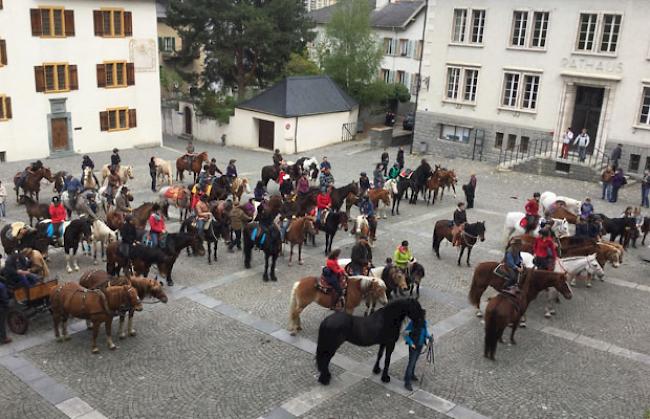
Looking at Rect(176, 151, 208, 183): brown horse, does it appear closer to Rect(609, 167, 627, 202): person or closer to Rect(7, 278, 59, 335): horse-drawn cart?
Rect(7, 278, 59, 335): horse-drawn cart

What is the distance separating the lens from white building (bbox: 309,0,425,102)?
53.4 metres

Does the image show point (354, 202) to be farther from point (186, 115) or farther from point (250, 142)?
point (186, 115)

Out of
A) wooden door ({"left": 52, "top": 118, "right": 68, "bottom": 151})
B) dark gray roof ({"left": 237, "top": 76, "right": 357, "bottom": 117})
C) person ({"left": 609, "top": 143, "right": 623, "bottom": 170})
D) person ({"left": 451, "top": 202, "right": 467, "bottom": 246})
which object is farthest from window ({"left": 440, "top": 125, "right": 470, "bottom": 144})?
wooden door ({"left": 52, "top": 118, "right": 68, "bottom": 151})

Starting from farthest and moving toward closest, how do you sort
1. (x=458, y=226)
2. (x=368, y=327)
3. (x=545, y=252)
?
1. (x=458, y=226)
2. (x=545, y=252)
3. (x=368, y=327)

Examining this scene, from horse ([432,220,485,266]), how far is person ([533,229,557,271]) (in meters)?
2.73

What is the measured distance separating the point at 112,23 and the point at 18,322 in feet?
83.7

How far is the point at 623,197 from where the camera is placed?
2841cm

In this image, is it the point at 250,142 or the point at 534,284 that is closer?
the point at 534,284

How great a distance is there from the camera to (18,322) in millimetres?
13047

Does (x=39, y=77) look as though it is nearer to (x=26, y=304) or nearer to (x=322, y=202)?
(x=322, y=202)

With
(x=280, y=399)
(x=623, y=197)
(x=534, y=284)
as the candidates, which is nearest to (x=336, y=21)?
(x=623, y=197)

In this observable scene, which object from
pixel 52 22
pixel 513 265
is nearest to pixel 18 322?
pixel 513 265

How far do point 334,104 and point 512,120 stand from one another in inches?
459

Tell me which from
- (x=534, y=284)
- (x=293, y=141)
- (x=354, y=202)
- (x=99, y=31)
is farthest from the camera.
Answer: (x=293, y=141)
